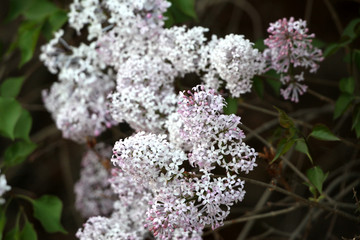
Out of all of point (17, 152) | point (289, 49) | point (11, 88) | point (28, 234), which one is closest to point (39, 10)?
point (11, 88)

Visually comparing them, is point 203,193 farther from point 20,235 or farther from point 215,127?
point 20,235

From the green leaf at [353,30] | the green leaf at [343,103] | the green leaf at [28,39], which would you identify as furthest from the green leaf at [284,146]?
the green leaf at [28,39]

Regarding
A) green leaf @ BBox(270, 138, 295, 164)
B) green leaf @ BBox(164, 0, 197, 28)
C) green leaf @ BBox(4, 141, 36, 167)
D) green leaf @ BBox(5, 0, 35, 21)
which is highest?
green leaf @ BBox(5, 0, 35, 21)

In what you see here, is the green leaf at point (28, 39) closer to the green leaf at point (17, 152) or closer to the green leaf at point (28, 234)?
the green leaf at point (17, 152)

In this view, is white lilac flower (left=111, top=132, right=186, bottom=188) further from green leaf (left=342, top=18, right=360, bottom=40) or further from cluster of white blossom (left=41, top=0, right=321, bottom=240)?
green leaf (left=342, top=18, right=360, bottom=40)

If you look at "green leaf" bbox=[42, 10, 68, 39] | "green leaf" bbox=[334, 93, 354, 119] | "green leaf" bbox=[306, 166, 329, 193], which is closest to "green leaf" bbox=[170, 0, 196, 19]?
"green leaf" bbox=[42, 10, 68, 39]

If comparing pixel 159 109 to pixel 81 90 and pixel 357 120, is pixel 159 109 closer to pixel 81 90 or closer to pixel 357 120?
pixel 81 90
